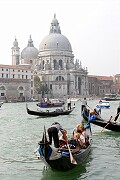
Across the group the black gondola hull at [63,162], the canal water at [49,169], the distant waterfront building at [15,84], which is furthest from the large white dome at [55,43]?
the black gondola hull at [63,162]

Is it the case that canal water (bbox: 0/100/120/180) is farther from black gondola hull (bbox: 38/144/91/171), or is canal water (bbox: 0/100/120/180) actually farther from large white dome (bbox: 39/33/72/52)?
large white dome (bbox: 39/33/72/52)

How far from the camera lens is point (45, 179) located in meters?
5.31

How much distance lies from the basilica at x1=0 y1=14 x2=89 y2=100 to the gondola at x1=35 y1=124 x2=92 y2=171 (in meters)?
47.8

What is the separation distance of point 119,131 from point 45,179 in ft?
16.1

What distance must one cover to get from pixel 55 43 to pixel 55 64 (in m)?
3.64

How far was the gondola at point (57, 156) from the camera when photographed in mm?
4941

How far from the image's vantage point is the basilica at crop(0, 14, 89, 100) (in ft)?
180

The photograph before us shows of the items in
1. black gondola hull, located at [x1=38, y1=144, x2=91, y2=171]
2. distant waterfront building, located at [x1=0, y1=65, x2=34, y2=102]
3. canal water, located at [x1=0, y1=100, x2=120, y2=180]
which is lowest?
canal water, located at [x1=0, y1=100, x2=120, y2=180]

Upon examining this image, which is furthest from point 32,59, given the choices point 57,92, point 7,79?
point 7,79

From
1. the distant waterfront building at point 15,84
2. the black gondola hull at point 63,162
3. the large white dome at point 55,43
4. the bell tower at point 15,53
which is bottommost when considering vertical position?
the black gondola hull at point 63,162

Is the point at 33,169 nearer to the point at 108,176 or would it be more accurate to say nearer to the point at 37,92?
the point at 108,176

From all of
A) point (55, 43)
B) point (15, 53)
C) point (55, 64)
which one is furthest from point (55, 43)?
point (15, 53)

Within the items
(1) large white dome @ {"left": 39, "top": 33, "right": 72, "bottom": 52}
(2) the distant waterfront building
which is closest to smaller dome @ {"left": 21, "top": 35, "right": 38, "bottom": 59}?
(1) large white dome @ {"left": 39, "top": 33, "right": 72, "bottom": 52}

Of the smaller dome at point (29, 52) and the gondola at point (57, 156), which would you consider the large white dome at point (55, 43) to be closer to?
the smaller dome at point (29, 52)
